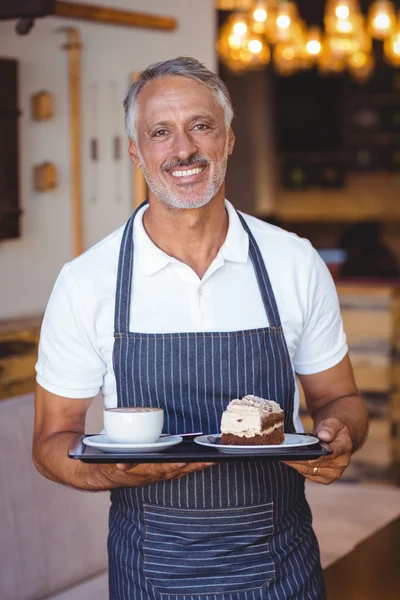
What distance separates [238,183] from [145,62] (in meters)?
6.15

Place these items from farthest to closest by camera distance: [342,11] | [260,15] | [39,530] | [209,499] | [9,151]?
[260,15]
[342,11]
[9,151]
[39,530]
[209,499]

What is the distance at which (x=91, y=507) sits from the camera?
2.99 metres

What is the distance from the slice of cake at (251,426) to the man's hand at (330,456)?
71 millimetres

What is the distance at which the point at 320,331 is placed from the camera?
2066 mm

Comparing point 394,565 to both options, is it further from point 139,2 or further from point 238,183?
point 238,183

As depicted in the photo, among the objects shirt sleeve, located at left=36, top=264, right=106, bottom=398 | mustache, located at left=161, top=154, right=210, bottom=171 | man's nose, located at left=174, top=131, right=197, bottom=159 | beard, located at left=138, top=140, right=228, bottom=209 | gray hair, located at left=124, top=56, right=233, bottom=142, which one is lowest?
shirt sleeve, located at left=36, top=264, right=106, bottom=398

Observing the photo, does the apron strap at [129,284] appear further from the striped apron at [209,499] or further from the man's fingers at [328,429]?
the man's fingers at [328,429]

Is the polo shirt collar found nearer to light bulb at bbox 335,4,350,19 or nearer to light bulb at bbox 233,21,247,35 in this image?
light bulb at bbox 335,4,350,19

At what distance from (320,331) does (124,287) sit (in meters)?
0.42

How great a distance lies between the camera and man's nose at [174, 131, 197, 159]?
6.44 feet

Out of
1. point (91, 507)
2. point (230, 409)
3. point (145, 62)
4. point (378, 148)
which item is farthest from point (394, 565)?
point (378, 148)

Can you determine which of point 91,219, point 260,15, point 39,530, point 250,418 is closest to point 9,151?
point 91,219

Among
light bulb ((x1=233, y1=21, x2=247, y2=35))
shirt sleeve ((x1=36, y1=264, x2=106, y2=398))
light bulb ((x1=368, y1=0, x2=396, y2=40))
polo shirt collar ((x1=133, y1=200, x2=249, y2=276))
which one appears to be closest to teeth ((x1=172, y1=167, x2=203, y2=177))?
polo shirt collar ((x1=133, y1=200, x2=249, y2=276))

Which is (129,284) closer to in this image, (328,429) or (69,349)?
(69,349)
